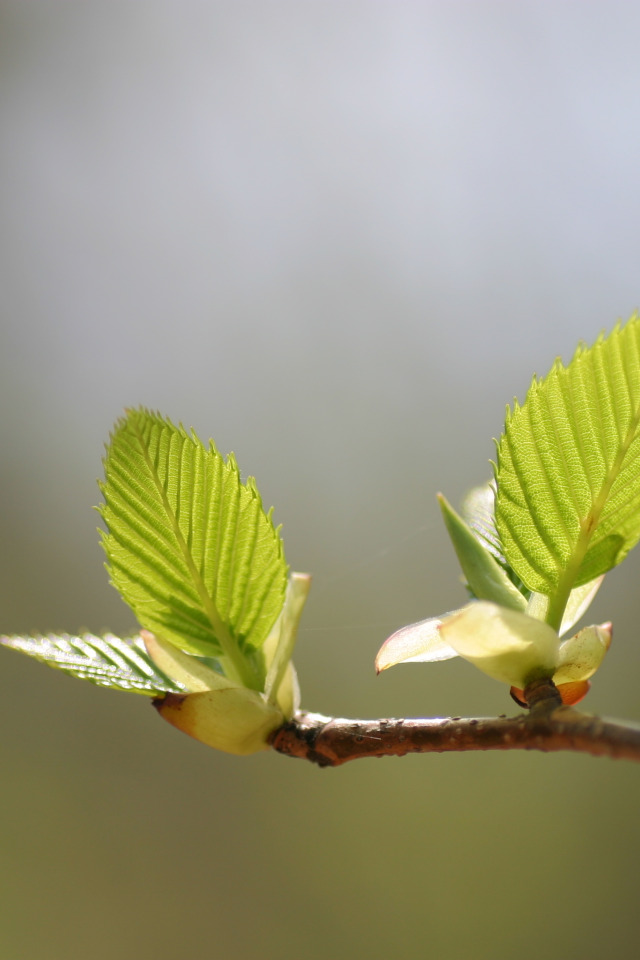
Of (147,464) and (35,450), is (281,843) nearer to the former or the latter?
(35,450)

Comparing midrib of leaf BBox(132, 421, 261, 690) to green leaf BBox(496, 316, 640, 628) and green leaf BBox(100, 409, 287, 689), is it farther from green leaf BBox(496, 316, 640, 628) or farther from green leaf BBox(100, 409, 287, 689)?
green leaf BBox(496, 316, 640, 628)

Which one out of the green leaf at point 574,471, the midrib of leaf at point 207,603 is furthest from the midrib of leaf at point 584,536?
the midrib of leaf at point 207,603

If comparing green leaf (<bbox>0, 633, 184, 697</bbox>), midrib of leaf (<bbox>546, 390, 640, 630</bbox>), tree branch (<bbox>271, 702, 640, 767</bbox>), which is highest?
green leaf (<bbox>0, 633, 184, 697</bbox>)

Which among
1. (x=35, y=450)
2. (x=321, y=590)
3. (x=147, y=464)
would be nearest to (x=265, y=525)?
(x=147, y=464)

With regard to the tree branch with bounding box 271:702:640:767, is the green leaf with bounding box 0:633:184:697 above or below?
above

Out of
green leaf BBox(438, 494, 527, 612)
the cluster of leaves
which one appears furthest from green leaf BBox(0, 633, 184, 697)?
green leaf BBox(438, 494, 527, 612)

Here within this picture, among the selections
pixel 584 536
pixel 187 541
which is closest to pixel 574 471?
pixel 584 536

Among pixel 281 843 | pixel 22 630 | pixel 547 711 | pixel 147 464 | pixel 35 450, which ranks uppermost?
Answer: pixel 35 450

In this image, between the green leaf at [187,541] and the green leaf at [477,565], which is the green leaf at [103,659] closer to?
the green leaf at [187,541]
